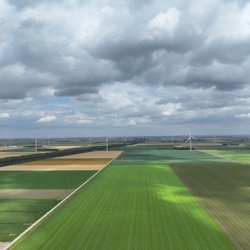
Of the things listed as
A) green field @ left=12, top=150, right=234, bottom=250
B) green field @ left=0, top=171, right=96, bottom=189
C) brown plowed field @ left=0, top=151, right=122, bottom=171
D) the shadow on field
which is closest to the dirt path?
green field @ left=12, top=150, right=234, bottom=250

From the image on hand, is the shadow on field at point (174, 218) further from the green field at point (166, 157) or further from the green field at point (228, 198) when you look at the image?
the green field at point (166, 157)

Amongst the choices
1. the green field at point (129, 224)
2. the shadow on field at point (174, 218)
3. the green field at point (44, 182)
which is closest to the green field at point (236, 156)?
→ the green field at point (44, 182)

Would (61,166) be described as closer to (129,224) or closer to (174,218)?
(174,218)

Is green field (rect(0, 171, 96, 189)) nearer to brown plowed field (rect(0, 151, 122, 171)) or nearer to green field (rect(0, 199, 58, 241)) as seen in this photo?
green field (rect(0, 199, 58, 241))

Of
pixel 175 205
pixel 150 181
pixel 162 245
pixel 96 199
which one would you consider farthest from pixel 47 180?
pixel 162 245

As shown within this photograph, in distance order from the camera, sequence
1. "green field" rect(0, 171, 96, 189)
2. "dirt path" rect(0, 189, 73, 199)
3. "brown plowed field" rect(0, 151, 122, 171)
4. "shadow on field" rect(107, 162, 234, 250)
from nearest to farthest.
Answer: "shadow on field" rect(107, 162, 234, 250), "dirt path" rect(0, 189, 73, 199), "green field" rect(0, 171, 96, 189), "brown plowed field" rect(0, 151, 122, 171)

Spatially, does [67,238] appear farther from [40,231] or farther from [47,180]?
[47,180]
